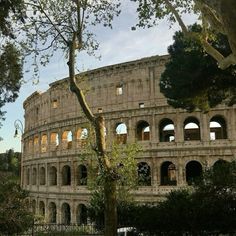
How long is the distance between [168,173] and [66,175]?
966 centimetres

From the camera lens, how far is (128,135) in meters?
30.2

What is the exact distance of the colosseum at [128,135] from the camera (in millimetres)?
27812

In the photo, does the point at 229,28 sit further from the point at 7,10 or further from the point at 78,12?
the point at 7,10

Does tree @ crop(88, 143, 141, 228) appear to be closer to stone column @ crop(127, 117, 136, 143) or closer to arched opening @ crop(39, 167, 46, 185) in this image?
stone column @ crop(127, 117, 136, 143)

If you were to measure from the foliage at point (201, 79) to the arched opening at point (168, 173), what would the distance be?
15.3m

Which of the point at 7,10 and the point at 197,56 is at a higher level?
the point at 7,10

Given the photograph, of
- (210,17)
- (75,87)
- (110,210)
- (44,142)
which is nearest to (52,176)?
(44,142)

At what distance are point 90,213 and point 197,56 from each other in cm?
774

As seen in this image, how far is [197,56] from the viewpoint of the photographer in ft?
47.9

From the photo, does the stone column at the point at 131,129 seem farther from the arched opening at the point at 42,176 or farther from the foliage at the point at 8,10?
the foliage at the point at 8,10

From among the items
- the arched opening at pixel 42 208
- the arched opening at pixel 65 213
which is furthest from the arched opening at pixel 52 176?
the arched opening at pixel 65 213

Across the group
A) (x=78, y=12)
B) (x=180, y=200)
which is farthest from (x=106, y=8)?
(x=180, y=200)

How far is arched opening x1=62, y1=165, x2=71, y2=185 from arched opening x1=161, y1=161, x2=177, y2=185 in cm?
A: 917

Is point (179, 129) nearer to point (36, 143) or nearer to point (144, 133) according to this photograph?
point (144, 133)
